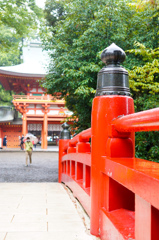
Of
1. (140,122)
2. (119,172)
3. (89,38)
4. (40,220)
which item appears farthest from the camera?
(89,38)

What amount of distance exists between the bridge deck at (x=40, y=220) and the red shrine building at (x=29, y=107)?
53.9 ft

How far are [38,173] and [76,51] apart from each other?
4.41 metres

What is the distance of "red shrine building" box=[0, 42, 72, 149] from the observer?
2089 cm

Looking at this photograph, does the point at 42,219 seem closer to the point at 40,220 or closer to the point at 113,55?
the point at 40,220

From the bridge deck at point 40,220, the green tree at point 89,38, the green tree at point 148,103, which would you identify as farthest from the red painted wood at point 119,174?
the green tree at point 89,38

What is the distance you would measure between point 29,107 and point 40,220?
19505 mm

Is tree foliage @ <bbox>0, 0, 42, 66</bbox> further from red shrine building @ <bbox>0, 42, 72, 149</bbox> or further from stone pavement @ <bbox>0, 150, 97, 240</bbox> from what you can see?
red shrine building @ <bbox>0, 42, 72, 149</bbox>

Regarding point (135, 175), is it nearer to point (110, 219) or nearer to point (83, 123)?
point (110, 219)

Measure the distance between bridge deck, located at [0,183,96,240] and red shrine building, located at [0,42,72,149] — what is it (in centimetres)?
1643

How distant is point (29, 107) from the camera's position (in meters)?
21.3

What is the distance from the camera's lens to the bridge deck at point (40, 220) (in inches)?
71.9

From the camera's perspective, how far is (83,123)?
864cm

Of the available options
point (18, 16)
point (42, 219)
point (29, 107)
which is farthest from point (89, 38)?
point (29, 107)

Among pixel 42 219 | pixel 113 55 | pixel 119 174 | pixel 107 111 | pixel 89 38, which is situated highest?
pixel 89 38
